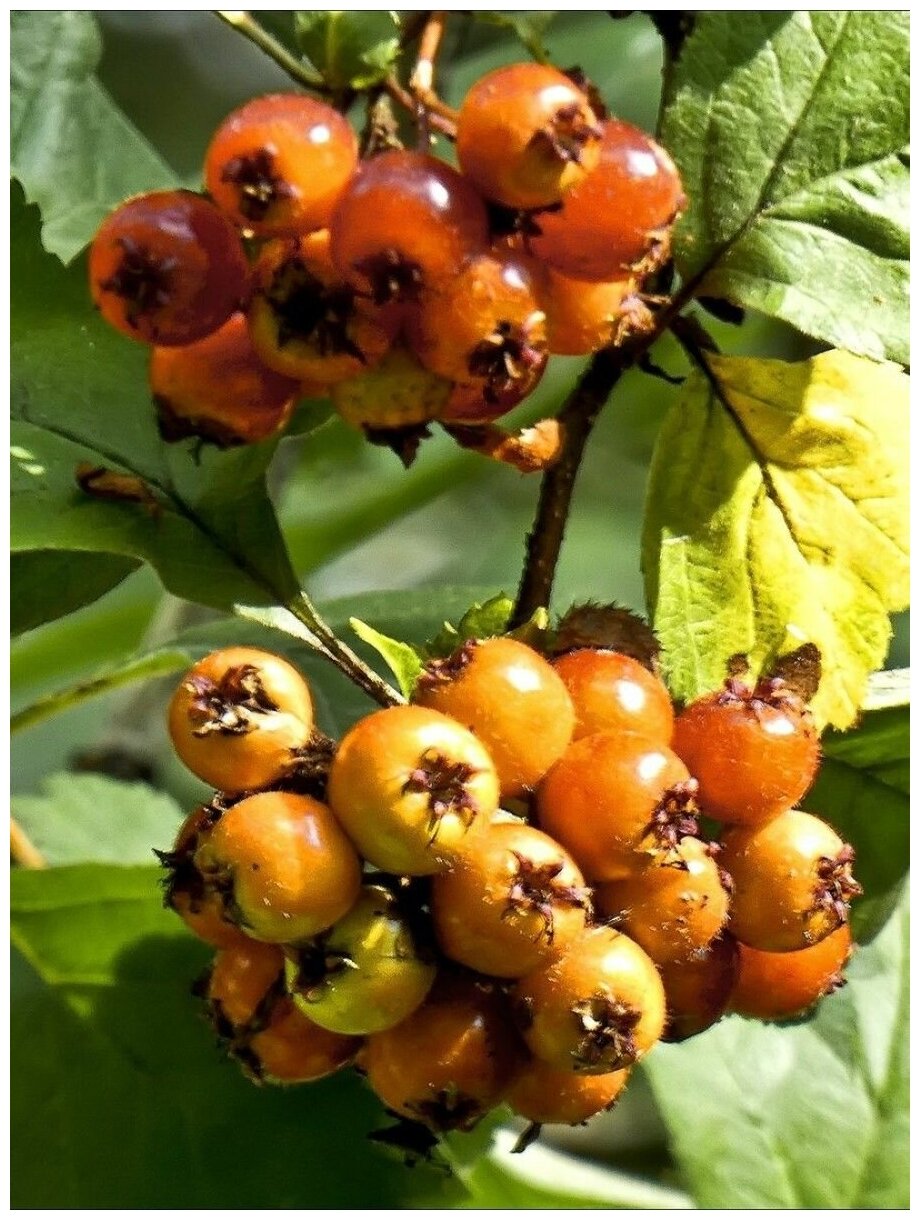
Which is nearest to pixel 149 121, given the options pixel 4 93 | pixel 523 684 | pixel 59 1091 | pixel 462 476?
pixel 462 476

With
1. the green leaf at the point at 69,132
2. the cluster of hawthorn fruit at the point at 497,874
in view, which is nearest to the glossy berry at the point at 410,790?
the cluster of hawthorn fruit at the point at 497,874

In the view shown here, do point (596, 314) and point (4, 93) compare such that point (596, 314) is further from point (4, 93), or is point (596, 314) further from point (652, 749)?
point (4, 93)

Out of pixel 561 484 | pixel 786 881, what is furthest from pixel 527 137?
pixel 786 881

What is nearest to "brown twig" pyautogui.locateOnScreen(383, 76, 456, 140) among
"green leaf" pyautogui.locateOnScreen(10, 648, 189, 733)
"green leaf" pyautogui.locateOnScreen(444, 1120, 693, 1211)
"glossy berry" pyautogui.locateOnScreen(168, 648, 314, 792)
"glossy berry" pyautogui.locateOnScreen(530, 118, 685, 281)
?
"glossy berry" pyautogui.locateOnScreen(530, 118, 685, 281)

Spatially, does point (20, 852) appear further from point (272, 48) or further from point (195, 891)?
point (272, 48)

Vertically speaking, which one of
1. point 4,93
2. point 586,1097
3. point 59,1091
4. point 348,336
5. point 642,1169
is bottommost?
point 642,1169

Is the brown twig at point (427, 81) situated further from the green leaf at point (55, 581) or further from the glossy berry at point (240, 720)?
the green leaf at point (55, 581)
